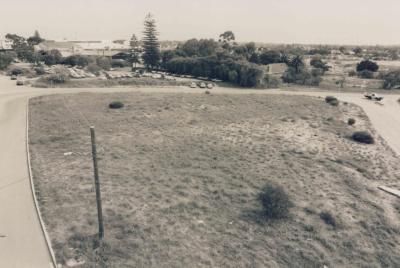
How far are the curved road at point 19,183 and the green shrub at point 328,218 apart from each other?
51.1 ft

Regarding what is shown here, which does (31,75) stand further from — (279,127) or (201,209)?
(201,209)

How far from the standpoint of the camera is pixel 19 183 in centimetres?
2089

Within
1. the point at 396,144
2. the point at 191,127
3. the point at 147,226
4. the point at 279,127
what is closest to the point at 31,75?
the point at 191,127

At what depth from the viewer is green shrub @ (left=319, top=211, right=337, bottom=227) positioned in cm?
1840

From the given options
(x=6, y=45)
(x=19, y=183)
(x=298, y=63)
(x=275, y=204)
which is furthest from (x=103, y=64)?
(x=275, y=204)

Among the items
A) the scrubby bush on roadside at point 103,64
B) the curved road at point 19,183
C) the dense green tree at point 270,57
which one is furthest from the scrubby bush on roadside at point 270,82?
the scrubby bush on roadside at point 103,64

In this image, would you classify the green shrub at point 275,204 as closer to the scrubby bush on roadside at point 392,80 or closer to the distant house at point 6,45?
the scrubby bush on roadside at point 392,80

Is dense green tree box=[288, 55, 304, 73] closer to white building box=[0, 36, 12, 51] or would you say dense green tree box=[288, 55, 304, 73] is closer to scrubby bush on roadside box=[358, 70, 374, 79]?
scrubby bush on roadside box=[358, 70, 374, 79]

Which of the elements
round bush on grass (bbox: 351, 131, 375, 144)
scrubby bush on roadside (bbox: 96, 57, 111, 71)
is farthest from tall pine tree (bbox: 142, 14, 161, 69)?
round bush on grass (bbox: 351, 131, 375, 144)

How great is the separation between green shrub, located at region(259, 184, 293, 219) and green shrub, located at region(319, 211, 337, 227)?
7.09ft

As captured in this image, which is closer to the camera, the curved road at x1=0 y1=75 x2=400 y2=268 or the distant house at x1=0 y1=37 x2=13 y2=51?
the curved road at x1=0 y1=75 x2=400 y2=268

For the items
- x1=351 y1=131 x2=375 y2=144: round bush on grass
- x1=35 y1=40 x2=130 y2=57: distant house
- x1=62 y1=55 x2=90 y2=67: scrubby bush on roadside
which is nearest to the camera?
x1=351 y1=131 x2=375 y2=144: round bush on grass

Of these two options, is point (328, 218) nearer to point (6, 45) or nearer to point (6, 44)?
point (6, 45)

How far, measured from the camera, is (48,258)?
47.1ft
